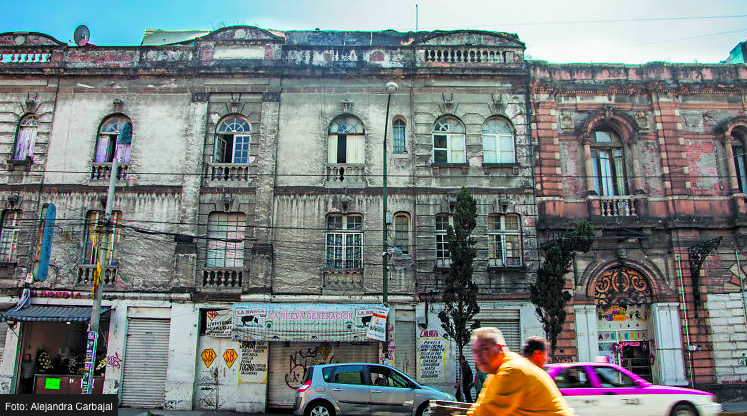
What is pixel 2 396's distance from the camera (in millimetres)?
7285

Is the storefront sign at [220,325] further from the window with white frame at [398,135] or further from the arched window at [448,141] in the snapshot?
the arched window at [448,141]

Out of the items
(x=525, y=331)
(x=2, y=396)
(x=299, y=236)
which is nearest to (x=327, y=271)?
(x=299, y=236)

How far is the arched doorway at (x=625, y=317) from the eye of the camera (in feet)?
58.9

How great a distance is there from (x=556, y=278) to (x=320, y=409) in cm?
832

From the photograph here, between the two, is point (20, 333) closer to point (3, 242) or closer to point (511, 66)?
point (3, 242)

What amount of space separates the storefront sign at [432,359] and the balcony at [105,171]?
39.6 ft

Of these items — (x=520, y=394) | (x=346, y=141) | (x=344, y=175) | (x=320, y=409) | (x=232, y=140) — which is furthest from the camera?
(x=232, y=140)

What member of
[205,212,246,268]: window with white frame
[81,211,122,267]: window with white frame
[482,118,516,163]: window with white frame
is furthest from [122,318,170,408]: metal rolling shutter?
[482,118,516,163]: window with white frame

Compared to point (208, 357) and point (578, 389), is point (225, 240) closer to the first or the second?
point (208, 357)

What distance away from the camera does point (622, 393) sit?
1059 centimetres

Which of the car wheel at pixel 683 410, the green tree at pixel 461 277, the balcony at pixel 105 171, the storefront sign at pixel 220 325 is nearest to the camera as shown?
the car wheel at pixel 683 410

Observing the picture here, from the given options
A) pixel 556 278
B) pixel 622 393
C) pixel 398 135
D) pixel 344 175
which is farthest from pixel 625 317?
pixel 344 175

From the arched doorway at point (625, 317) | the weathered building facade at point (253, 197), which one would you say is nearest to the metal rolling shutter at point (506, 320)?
the weathered building facade at point (253, 197)

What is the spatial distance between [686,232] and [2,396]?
1978 cm
